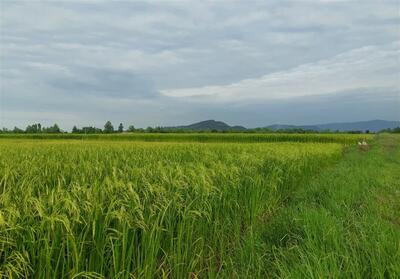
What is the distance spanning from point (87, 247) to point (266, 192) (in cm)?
399

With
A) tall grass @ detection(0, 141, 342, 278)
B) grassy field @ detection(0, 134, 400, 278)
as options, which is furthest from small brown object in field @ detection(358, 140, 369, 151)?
tall grass @ detection(0, 141, 342, 278)

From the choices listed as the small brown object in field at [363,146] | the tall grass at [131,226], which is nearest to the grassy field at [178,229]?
the tall grass at [131,226]

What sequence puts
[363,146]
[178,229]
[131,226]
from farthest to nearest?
[363,146] → [178,229] → [131,226]

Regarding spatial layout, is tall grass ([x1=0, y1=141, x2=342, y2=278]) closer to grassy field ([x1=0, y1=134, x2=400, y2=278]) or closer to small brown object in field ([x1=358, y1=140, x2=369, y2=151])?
grassy field ([x1=0, y1=134, x2=400, y2=278])

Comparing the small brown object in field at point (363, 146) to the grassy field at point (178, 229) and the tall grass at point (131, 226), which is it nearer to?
the grassy field at point (178, 229)

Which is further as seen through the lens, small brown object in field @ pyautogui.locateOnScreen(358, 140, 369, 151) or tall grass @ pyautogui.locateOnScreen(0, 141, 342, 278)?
small brown object in field @ pyautogui.locateOnScreen(358, 140, 369, 151)

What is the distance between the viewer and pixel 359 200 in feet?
23.6

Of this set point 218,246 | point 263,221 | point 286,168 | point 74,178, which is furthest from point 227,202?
point 286,168

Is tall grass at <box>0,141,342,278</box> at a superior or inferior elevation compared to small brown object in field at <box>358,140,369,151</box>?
superior

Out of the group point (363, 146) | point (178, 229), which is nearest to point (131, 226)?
point (178, 229)

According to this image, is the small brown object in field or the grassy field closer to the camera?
the grassy field

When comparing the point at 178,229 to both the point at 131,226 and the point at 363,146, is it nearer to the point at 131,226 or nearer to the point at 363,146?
the point at 131,226

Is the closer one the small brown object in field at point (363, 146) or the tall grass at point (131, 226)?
the tall grass at point (131, 226)

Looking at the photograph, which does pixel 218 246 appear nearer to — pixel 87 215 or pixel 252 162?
pixel 87 215
